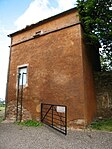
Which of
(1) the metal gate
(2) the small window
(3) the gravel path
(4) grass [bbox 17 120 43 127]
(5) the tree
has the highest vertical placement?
(5) the tree

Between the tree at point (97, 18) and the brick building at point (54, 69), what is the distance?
0.47m

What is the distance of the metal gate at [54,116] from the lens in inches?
348

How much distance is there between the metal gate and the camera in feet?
29.0

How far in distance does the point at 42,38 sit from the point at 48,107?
4.51 metres

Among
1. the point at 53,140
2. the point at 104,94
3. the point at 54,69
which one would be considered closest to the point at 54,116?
the point at 54,69

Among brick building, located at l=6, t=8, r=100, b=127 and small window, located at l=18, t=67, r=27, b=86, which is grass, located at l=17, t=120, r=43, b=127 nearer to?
brick building, located at l=6, t=8, r=100, b=127

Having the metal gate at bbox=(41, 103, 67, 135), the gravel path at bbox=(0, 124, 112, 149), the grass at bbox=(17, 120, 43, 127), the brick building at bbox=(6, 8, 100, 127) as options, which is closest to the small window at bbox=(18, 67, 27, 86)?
the brick building at bbox=(6, 8, 100, 127)

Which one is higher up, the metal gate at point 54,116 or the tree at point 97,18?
the tree at point 97,18

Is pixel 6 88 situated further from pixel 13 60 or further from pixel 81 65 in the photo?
pixel 81 65

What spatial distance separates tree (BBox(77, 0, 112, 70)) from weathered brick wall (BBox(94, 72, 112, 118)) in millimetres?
2494

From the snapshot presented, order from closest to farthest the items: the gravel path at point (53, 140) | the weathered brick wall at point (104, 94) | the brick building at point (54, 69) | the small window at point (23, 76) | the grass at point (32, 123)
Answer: the gravel path at point (53, 140) < the brick building at point (54, 69) < the grass at point (32, 123) < the weathered brick wall at point (104, 94) < the small window at point (23, 76)

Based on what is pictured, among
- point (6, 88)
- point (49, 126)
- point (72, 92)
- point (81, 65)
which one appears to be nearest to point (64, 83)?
point (72, 92)

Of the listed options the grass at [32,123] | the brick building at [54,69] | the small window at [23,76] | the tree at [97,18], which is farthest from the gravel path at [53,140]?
the tree at [97,18]

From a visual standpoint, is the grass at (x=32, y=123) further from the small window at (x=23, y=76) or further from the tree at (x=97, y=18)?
the tree at (x=97, y=18)
